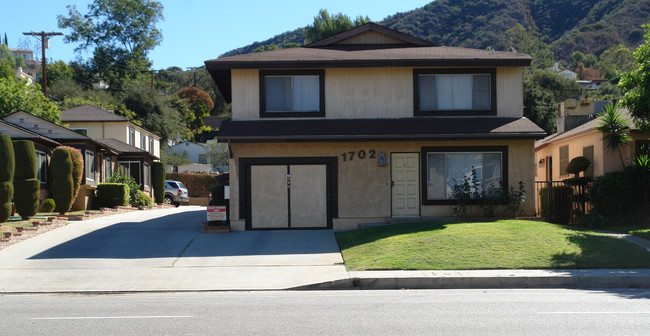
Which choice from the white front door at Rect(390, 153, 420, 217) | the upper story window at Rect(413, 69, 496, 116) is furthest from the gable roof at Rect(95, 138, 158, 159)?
the upper story window at Rect(413, 69, 496, 116)

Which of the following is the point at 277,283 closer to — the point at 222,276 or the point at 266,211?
the point at 222,276

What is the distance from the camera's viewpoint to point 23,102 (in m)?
39.1

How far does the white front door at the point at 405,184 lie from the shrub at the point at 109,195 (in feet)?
47.1

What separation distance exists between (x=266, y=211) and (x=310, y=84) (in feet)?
14.5

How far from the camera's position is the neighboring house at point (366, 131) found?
20.5 m

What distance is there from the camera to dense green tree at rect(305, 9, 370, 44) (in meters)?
56.6

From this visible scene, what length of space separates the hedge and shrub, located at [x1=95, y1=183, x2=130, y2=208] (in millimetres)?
22391

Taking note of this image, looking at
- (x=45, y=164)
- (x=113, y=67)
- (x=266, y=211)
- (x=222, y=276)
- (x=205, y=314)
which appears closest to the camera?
(x=205, y=314)

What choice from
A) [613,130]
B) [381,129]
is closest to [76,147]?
[381,129]

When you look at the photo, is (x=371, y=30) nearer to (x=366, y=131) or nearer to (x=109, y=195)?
(x=366, y=131)

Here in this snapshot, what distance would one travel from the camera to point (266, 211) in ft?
67.6

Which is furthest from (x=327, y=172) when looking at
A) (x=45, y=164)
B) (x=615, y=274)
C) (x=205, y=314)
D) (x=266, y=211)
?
(x=45, y=164)

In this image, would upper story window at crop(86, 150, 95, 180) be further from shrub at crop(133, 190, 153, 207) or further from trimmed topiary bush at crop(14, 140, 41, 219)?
trimmed topiary bush at crop(14, 140, 41, 219)

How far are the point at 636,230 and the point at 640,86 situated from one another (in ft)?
13.8
